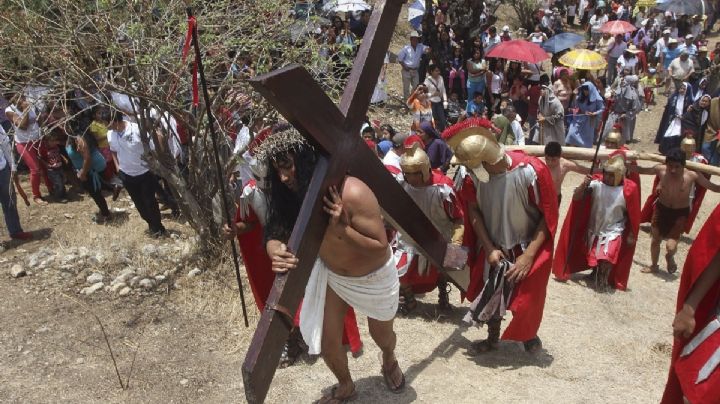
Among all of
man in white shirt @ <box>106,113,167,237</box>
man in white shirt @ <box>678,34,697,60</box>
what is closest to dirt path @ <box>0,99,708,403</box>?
man in white shirt @ <box>106,113,167,237</box>

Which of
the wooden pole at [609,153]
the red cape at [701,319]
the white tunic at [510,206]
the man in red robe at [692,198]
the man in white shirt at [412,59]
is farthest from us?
the man in white shirt at [412,59]

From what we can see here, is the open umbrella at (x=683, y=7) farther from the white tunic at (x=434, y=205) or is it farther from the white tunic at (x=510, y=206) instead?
the white tunic at (x=510, y=206)

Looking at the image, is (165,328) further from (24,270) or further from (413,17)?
(413,17)

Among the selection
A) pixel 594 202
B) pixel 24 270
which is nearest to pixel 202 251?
pixel 24 270

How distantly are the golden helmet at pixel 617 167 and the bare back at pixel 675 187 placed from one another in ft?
3.50

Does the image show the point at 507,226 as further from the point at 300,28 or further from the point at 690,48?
the point at 690,48

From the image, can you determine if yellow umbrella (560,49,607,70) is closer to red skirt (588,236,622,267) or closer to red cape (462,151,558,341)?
red skirt (588,236,622,267)

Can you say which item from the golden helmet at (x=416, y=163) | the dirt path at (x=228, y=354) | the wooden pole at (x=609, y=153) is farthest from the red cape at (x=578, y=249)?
the golden helmet at (x=416, y=163)

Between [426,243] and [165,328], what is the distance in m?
2.37

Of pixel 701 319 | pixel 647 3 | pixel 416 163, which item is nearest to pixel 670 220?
pixel 416 163

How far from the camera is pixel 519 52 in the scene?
11.8m

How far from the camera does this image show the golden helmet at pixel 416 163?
4957 millimetres

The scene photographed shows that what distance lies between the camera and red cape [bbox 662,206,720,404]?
285 cm

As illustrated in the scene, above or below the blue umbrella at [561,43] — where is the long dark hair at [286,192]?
below
